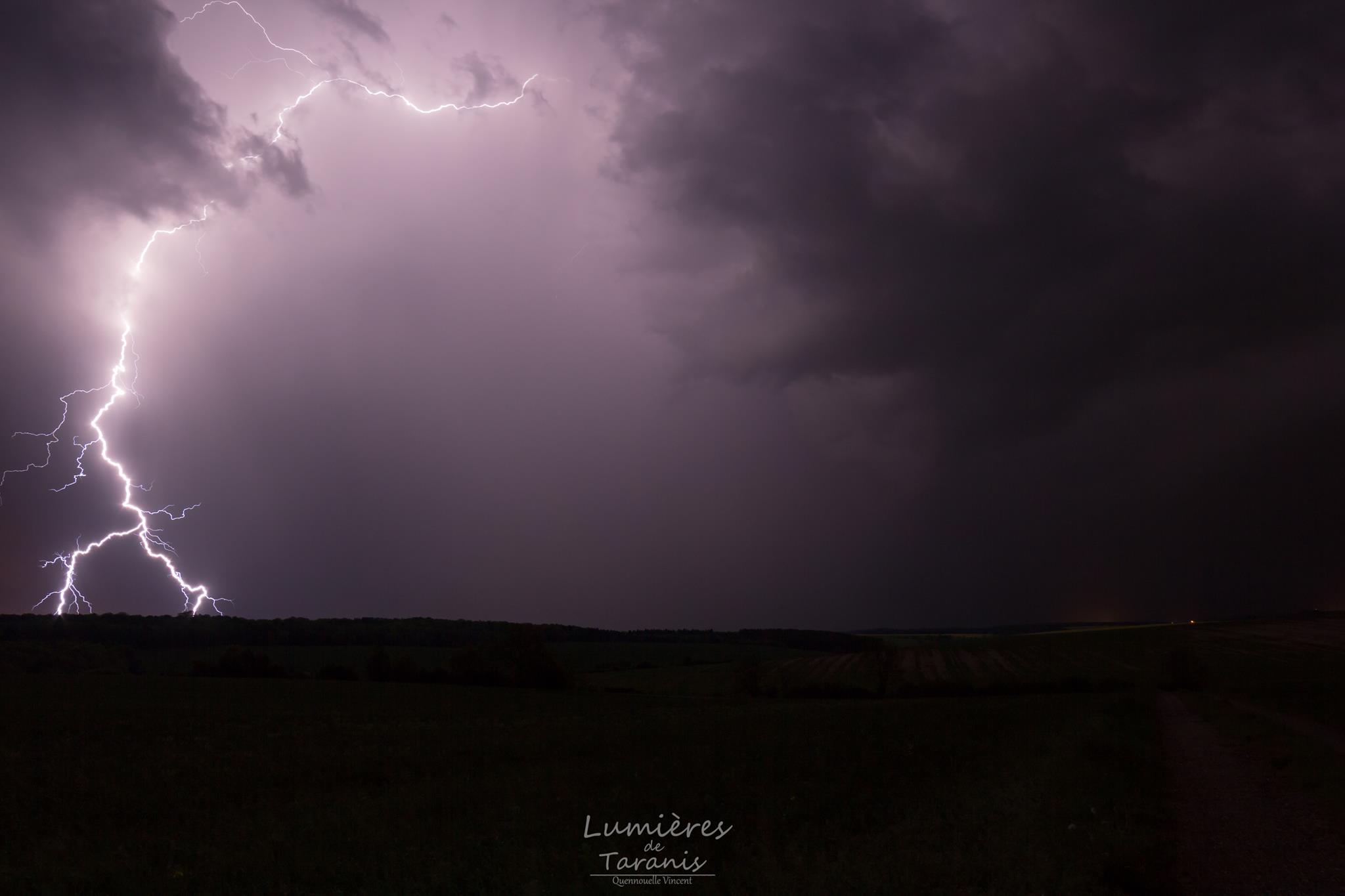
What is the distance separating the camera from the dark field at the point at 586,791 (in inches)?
355

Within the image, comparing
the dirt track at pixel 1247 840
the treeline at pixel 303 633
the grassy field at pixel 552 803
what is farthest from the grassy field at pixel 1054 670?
the grassy field at pixel 552 803

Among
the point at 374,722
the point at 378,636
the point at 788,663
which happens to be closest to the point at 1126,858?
the point at 374,722

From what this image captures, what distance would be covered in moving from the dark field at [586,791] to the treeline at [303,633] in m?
40.5

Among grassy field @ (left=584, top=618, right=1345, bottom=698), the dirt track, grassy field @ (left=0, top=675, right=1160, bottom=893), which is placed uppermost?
grassy field @ (left=584, top=618, right=1345, bottom=698)

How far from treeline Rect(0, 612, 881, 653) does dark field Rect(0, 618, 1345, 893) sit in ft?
133

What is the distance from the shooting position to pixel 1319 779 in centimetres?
1516

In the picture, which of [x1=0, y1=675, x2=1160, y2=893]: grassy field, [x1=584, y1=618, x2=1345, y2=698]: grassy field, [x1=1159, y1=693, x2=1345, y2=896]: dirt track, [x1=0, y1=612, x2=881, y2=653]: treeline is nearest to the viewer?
[x1=1159, y1=693, x2=1345, y2=896]: dirt track

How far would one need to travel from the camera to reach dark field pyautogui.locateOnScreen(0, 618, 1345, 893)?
29.6ft

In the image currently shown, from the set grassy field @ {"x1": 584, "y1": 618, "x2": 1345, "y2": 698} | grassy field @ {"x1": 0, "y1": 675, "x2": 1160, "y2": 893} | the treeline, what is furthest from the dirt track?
the treeline

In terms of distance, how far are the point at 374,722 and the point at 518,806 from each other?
2081 cm

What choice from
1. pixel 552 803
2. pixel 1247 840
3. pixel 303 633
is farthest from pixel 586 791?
pixel 303 633

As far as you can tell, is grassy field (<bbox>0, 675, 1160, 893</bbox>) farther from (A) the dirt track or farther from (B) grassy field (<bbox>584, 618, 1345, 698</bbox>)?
(B) grassy field (<bbox>584, 618, 1345, 698</bbox>)

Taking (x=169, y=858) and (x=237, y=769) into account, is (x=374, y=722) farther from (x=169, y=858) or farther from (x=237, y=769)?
(x=169, y=858)

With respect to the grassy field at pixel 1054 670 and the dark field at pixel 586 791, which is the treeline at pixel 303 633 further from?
the dark field at pixel 586 791
